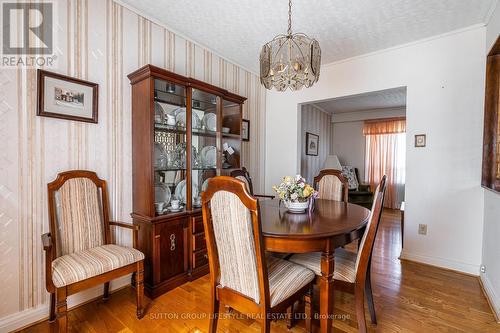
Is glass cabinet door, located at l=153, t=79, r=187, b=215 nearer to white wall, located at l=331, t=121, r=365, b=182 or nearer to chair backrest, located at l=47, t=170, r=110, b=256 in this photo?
chair backrest, located at l=47, t=170, r=110, b=256

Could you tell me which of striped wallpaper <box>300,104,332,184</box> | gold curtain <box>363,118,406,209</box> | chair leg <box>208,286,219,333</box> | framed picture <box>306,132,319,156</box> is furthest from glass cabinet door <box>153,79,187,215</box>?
gold curtain <box>363,118,406,209</box>

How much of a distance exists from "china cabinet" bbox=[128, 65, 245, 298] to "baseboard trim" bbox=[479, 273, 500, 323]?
238 cm

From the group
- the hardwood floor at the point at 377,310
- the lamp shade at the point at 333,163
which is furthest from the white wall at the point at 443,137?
the lamp shade at the point at 333,163

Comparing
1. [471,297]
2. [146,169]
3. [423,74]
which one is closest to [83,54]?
[146,169]

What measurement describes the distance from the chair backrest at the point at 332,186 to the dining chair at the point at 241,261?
141 centimetres

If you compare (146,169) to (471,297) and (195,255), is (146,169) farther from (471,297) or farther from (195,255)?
(471,297)

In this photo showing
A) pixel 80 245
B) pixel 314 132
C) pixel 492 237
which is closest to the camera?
pixel 80 245

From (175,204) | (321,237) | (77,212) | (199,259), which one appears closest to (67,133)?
(77,212)

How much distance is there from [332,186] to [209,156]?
145cm

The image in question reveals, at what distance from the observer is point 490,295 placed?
1898 millimetres

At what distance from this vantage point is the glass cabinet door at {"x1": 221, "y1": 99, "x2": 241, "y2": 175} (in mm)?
2783

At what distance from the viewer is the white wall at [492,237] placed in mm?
1823

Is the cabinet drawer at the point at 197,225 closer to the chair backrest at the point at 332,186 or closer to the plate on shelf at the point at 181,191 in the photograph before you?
the plate on shelf at the point at 181,191

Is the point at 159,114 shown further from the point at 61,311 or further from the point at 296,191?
the point at 61,311
